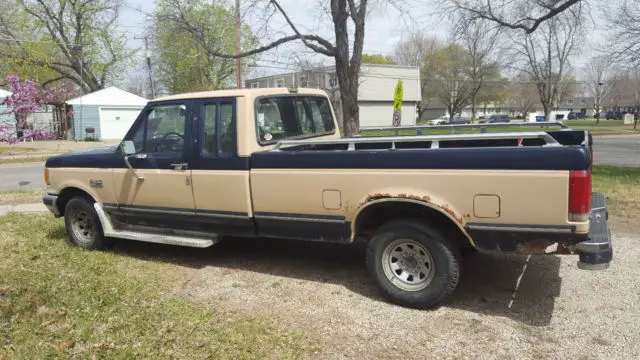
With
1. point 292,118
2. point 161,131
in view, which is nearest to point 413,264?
point 292,118

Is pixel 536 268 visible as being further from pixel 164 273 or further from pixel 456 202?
pixel 164 273

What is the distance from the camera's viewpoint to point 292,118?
568 centimetres

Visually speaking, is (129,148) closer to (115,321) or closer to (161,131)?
(161,131)

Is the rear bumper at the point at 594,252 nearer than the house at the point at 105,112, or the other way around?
the rear bumper at the point at 594,252

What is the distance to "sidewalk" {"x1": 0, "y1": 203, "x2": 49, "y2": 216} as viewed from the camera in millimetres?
8875

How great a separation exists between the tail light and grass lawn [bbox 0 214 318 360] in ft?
7.16

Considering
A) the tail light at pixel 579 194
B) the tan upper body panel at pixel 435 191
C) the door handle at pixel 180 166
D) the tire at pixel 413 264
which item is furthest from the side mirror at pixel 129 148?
the tail light at pixel 579 194

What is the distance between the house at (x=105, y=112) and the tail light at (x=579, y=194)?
3202cm

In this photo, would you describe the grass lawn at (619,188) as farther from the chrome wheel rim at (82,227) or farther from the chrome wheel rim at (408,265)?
the chrome wheel rim at (82,227)

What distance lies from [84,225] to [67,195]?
18.4 inches

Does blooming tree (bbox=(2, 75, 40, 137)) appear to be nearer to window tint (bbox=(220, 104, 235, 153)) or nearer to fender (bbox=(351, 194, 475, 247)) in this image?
window tint (bbox=(220, 104, 235, 153))

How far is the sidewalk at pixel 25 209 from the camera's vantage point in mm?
8875

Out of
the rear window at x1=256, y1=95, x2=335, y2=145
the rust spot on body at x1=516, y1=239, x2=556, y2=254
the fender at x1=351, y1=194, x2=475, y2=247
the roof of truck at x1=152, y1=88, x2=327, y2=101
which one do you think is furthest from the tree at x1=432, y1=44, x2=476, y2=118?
the rust spot on body at x1=516, y1=239, x2=556, y2=254

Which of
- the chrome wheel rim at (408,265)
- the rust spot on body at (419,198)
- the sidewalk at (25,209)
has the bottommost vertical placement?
the sidewalk at (25,209)
